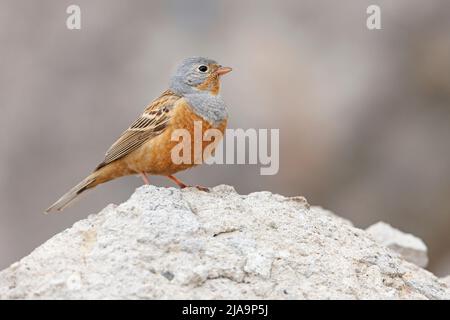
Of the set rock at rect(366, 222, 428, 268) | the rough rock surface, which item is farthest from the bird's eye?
rock at rect(366, 222, 428, 268)

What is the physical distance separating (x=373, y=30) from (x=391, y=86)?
1.11 m

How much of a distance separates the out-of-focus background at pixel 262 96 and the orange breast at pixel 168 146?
627cm

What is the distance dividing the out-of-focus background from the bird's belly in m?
6.30

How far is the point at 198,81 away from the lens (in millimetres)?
7371

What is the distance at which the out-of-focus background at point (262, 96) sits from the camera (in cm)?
1383

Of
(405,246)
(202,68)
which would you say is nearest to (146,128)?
(202,68)

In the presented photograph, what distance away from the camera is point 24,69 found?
1581 centimetres

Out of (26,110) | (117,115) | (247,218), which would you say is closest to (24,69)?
(26,110)

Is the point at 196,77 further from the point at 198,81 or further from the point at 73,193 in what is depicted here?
the point at 73,193

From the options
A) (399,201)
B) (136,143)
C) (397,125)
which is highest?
(136,143)

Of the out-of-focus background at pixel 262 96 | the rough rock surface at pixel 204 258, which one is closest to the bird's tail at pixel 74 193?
the rough rock surface at pixel 204 258

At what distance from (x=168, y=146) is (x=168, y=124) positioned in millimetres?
185

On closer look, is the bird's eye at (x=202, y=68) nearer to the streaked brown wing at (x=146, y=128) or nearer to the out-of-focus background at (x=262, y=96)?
the streaked brown wing at (x=146, y=128)

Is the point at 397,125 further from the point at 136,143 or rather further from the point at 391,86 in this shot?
the point at 136,143
